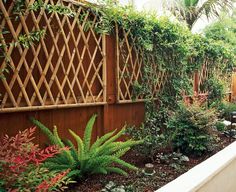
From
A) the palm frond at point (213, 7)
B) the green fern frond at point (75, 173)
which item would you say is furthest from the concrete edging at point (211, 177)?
the palm frond at point (213, 7)

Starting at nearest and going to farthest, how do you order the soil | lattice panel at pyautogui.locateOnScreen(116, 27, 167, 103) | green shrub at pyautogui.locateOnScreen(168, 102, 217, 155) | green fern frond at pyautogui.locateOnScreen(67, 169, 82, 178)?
1. green fern frond at pyautogui.locateOnScreen(67, 169, 82, 178)
2. the soil
3. green shrub at pyautogui.locateOnScreen(168, 102, 217, 155)
4. lattice panel at pyautogui.locateOnScreen(116, 27, 167, 103)

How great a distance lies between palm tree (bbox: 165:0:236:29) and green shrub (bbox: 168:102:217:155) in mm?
5322

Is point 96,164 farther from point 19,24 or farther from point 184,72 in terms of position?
point 184,72

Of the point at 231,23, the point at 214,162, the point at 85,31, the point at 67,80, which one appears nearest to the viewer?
the point at 214,162

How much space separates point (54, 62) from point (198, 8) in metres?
6.80

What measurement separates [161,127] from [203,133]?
0.78 m

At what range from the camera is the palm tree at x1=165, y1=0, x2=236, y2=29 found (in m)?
8.58

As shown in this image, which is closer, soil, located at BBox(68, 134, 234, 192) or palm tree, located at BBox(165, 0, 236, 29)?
soil, located at BBox(68, 134, 234, 192)

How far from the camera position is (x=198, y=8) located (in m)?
8.73

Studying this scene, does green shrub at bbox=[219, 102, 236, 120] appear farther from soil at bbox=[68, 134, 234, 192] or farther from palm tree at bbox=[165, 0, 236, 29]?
soil at bbox=[68, 134, 234, 192]

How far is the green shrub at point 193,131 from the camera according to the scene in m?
3.79

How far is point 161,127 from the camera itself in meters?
4.46

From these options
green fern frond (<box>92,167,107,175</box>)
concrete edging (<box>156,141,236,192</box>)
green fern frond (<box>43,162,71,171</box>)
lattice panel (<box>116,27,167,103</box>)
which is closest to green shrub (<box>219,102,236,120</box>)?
lattice panel (<box>116,27,167,103</box>)

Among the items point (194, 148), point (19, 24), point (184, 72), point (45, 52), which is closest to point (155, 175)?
point (194, 148)
